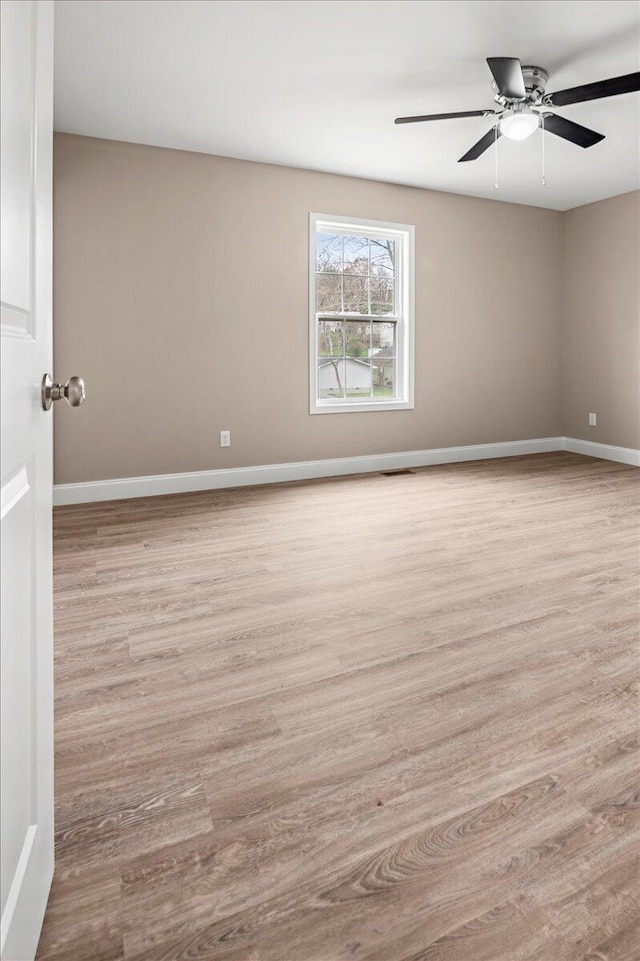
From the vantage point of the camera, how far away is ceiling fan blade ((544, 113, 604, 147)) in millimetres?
3285

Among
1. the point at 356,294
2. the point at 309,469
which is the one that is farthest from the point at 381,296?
the point at 309,469

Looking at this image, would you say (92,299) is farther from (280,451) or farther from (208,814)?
(208,814)

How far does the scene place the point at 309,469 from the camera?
17.0 ft

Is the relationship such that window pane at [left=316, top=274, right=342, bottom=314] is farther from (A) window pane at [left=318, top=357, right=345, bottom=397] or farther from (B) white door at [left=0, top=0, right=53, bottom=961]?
(B) white door at [left=0, top=0, right=53, bottom=961]

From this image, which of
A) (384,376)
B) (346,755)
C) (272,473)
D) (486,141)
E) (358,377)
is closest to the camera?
(346,755)

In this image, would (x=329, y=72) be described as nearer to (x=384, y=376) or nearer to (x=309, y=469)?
(x=384, y=376)

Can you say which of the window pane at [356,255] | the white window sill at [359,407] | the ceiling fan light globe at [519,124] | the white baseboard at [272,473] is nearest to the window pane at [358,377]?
the white window sill at [359,407]

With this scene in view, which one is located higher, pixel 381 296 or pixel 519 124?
pixel 519 124

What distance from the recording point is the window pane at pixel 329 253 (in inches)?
202

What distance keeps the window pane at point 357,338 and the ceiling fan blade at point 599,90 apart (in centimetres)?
252

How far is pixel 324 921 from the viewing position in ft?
3.54

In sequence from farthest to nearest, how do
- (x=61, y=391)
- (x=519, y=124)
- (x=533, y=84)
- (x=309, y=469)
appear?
1. (x=309, y=469)
2. (x=533, y=84)
3. (x=519, y=124)
4. (x=61, y=391)

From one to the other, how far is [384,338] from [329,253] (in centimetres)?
91

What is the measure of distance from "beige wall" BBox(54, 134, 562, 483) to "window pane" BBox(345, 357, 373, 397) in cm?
25
